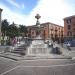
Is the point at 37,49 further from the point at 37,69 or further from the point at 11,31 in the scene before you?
the point at 11,31

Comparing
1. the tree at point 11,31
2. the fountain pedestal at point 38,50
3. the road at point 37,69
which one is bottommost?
the road at point 37,69

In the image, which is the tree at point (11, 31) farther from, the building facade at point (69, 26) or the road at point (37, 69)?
the road at point (37, 69)

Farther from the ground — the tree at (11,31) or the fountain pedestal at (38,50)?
the tree at (11,31)

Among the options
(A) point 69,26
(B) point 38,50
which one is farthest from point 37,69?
(A) point 69,26

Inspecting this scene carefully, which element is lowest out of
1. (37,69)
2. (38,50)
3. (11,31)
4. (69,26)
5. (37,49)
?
(37,69)

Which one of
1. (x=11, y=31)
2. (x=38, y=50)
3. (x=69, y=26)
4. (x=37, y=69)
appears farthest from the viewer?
(x=69, y=26)

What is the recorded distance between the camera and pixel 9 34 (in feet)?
227

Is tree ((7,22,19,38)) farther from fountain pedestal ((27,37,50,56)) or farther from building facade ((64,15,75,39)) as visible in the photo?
fountain pedestal ((27,37,50,56))

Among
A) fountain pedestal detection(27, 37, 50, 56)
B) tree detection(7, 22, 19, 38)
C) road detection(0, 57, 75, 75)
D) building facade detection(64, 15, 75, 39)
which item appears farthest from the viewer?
building facade detection(64, 15, 75, 39)

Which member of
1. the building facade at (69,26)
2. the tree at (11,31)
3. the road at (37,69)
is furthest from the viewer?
the building facade at (69,26)

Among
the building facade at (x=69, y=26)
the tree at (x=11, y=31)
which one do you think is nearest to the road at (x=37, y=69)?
the tree at (x=11, y=31)

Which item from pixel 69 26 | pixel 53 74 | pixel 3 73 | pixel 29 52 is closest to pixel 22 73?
pixel 3 73

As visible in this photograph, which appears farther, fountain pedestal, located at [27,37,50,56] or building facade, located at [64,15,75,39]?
building facade, located at [64,15,75,39]

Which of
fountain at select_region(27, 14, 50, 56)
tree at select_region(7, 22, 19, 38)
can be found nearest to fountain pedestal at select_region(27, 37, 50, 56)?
fountain at select_region(27, 14, 50, 56)
